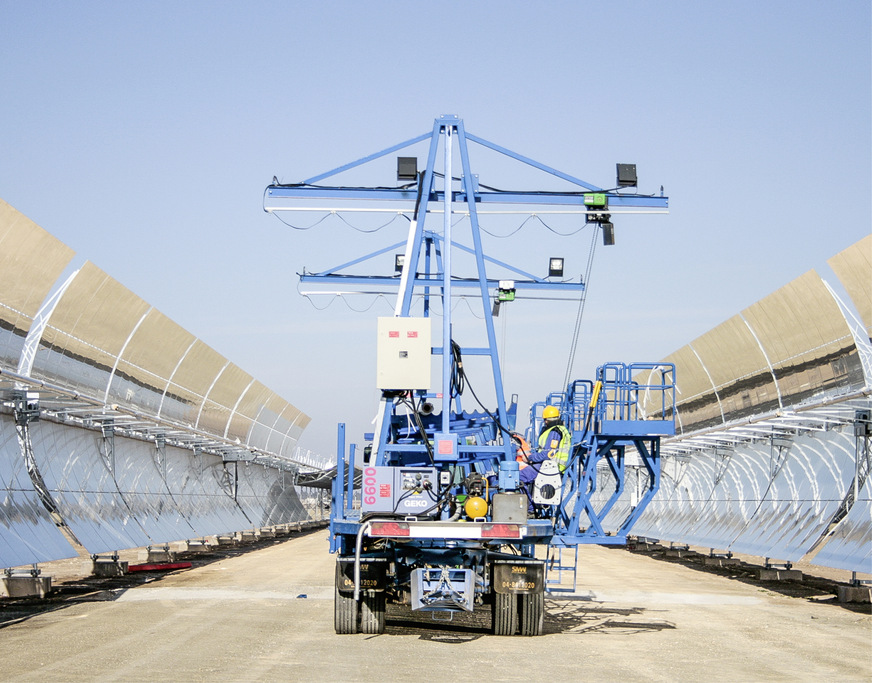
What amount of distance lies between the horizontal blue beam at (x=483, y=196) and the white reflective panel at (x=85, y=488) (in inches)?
301

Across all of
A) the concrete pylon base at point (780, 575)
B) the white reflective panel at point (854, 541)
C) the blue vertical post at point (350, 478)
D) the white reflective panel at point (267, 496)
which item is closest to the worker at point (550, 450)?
the blue vertical post at point (350, 478)

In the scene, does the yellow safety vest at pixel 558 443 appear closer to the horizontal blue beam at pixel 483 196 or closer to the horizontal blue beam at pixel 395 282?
the horizontal blue beam at pixel 483 196

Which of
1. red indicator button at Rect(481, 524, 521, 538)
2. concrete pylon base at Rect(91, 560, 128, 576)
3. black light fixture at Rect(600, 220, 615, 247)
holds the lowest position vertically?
concrete pylon base at Rect(91, 560, 128, 576)

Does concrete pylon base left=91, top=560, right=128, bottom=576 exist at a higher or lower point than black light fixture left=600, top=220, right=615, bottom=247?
lower

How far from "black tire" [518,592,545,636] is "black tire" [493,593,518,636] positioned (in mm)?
83

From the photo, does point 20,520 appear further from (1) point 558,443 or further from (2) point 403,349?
(1) point 558,443

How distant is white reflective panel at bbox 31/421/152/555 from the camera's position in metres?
24.1

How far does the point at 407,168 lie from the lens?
21969 millimetres

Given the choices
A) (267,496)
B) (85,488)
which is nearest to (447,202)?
(85,488)

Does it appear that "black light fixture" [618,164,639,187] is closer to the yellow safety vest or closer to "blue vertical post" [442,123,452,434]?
"blue vertical post" [442,123,452,434]

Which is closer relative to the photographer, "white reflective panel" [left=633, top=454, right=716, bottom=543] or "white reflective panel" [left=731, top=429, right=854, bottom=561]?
"white reflective panel" [left=731, top=429, right=854, bottom=561]

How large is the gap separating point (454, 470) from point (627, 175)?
812 cm

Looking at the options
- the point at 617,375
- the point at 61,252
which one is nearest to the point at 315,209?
the point at 61,252

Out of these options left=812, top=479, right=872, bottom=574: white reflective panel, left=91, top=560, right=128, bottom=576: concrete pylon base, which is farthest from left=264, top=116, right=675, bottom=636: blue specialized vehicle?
left=91, top=560, right=128, bottom=576: concrete pylon base
